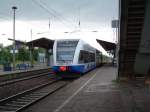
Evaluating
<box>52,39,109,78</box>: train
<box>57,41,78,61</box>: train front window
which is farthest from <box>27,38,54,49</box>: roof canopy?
<box>57,41,78,61</box>: train front window

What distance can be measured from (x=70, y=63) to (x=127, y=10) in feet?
52.8

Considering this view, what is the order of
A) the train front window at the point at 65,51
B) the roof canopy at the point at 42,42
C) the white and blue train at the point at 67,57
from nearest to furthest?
the white and blue train at the point at 67,57, the train front window at the point at 65,51, the roof canopy at the point at 42,42

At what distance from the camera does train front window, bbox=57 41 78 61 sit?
26422mm

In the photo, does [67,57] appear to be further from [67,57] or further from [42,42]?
[42,42]

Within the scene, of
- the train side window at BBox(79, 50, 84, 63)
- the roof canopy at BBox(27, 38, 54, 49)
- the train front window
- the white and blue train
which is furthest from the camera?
the roof canopy at BBox(27, 38, 54, 49)

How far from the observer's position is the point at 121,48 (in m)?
15.7

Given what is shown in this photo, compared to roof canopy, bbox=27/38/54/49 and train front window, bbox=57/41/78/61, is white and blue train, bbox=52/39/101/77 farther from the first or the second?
roof canopy, bbox=27/38/54/49

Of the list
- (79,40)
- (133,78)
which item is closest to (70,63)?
(79,40)

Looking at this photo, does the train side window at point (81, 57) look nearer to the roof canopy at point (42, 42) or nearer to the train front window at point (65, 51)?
the train front window at point (65, 51)

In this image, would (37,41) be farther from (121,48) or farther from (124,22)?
(124,22)

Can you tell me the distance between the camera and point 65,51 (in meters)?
26.5

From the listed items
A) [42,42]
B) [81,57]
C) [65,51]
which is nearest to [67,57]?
[65,51]

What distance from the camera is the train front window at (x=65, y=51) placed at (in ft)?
86.7

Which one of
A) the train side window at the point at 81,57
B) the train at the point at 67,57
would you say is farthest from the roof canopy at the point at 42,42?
the train at the point at 67,57
